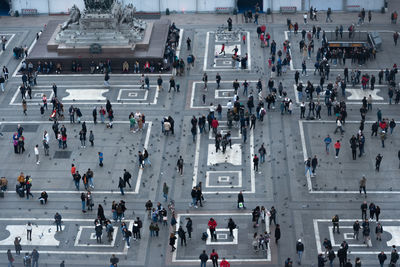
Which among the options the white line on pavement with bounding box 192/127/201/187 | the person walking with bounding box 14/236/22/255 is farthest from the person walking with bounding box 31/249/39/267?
the white line on pavement with bounding box 192/127/201/187

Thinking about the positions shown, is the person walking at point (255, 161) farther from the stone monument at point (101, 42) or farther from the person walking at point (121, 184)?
the stone monument at point (101, 42)

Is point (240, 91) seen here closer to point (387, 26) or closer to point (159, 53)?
point (159, 53)

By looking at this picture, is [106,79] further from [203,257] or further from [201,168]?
[203,257]

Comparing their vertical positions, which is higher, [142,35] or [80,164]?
[142,35]

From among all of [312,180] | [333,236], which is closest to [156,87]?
[312,180]

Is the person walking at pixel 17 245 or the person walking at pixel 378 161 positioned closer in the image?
the person walking at pixel 17 245

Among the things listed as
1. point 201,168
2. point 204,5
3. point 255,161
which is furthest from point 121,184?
point 204,5

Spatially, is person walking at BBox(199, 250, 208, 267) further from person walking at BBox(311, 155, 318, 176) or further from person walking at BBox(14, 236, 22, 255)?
person walking at BBox(311, 155, 318, 176)

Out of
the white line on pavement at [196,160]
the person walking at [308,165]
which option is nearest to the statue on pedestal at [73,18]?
the white line on pavement at [196,160]
